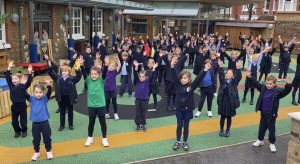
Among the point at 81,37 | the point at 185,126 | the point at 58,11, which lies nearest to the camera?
the point at 185,126

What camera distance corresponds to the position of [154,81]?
8.88m

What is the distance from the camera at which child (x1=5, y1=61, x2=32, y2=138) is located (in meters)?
6.63

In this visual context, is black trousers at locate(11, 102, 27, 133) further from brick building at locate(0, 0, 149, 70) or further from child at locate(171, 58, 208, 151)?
brick building at locate(0, 0, 149, 70)

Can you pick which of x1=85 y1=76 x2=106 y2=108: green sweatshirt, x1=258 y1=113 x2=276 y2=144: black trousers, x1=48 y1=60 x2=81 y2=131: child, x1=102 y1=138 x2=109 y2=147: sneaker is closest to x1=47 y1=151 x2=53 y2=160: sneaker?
x1=102 y1=138 x2=109 y2=147: sneaker

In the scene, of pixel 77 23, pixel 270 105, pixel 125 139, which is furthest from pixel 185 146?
pixel 77 23

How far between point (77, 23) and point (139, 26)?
10.1 m

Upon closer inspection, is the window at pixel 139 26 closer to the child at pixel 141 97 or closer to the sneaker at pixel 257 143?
the child at pixel 141 97

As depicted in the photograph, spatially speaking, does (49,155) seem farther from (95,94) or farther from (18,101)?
(18,101)

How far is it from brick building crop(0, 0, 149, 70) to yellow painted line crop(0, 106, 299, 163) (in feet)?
22.4

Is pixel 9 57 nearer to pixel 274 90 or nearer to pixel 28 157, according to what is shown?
pixel 28 157

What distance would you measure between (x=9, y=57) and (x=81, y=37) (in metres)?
7.25

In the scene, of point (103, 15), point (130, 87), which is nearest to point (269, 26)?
point (103, 15)

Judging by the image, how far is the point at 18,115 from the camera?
6867 mm

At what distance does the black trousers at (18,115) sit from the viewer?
6.75 metres
